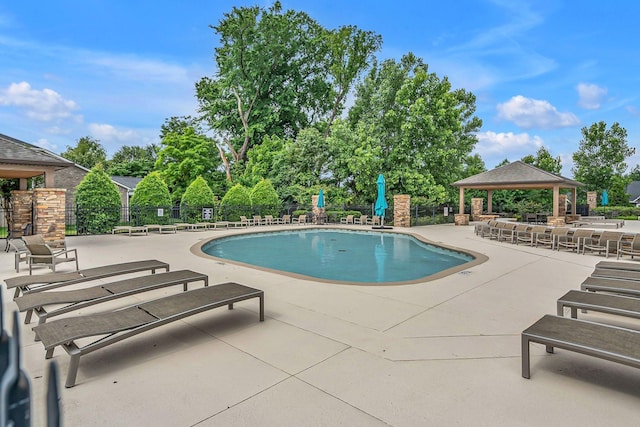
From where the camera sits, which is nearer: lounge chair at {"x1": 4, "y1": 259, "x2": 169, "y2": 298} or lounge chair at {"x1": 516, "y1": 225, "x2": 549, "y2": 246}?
lounge chair at {"x1": 4, "y1": 259, "x2": 169, "y2": 298}

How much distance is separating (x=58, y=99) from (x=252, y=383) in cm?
3050

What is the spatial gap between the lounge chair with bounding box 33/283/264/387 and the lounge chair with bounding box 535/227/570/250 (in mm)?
11025

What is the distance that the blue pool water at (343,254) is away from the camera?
362 inches

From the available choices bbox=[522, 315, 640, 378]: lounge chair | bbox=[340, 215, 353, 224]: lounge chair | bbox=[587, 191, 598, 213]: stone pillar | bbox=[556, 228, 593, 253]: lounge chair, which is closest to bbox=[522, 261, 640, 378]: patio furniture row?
bbox=[522, 315, 640, 378]: lounge chair

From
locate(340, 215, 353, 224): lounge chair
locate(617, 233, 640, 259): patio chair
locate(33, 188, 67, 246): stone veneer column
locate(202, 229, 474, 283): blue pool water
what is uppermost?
locate(33, 188, 67, 246): stone veneer column

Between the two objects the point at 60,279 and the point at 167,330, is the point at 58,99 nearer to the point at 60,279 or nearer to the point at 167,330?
the point at 60,279

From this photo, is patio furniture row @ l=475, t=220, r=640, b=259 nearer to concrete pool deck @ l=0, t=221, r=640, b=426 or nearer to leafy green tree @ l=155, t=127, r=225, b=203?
concrete pool deck @ l=0, t=221, r=640, b=426

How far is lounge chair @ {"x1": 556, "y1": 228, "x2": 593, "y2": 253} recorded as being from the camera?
36.2ft

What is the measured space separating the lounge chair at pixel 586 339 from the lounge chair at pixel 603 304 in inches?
25.7

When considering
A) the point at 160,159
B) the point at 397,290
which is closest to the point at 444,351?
the point at 397,290

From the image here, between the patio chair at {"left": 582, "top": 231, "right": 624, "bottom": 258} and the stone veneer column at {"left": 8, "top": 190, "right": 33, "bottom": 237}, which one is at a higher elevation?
the stone veneer column at {"left": 8, "top": 190, "right": 33, "bottom": 237}

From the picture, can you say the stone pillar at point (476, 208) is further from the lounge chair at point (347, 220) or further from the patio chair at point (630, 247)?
the patio chair at point (630, 247)

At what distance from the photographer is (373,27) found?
3072 centimetres

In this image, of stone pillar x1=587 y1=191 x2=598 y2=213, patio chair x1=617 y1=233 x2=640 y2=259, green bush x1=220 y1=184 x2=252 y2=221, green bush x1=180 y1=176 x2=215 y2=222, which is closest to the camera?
patio chair x1=617 y1=233 x2=640 y2=259
